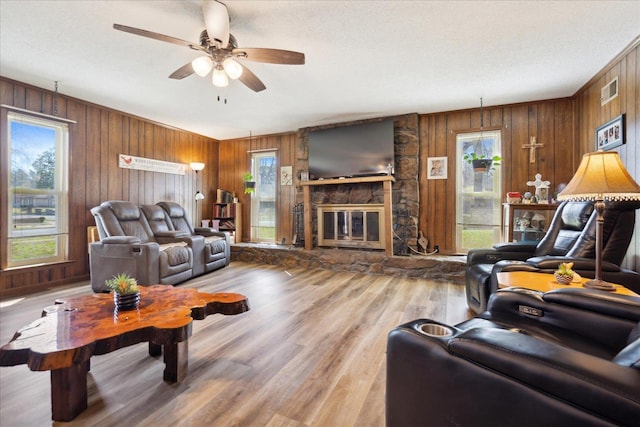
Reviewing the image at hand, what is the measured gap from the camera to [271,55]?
2229 millimetres

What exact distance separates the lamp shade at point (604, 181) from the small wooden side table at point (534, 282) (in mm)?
530

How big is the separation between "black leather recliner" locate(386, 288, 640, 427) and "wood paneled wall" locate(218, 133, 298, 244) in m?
4.79

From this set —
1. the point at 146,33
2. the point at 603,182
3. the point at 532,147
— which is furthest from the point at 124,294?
the point at 532,147

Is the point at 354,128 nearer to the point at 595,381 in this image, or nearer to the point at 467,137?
the point at 467,137

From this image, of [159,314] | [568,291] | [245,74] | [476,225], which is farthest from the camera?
[476,225]

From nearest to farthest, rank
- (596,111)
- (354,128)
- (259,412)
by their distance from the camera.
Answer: (259,412)
(596,111)
(354,128)

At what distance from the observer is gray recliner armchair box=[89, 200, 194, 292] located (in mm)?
3316

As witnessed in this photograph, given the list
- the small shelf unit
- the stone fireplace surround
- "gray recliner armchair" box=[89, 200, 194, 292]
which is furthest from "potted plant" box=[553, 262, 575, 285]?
the small shelf unit

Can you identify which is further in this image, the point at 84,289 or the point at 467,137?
the point at 467,137

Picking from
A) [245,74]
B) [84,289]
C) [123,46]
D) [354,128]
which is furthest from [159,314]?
[354,128]

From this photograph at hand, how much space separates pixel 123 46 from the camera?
266cm

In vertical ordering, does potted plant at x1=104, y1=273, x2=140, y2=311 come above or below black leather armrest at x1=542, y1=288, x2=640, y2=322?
below

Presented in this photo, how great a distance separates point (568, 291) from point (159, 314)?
2101 millimetres

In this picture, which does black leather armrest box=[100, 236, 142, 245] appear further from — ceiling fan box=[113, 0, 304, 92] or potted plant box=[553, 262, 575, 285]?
potted plant box=[553, 262, 575, 285]
